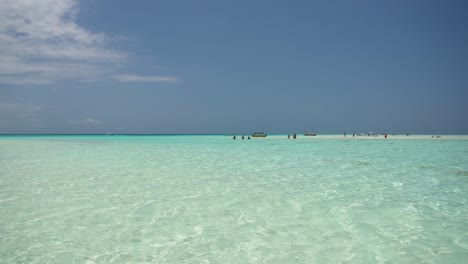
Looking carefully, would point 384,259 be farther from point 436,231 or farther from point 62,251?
point 62,251

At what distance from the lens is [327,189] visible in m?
9.73

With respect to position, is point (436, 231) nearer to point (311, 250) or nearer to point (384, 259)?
point (384, 259)

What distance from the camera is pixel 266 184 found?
34.9 ft

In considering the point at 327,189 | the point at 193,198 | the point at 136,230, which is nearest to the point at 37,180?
the point at 193,198

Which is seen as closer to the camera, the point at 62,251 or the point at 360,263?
the point at 360,263

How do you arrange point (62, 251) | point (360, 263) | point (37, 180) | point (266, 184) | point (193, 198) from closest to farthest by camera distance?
point (360, 263)
point (62, 251)
point (193, 198)
point (266, 184)
point (37, 180)

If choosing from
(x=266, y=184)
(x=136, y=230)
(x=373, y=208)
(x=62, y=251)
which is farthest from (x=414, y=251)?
(x=266, y=184)

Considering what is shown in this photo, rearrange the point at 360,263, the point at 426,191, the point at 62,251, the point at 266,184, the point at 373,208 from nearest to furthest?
the point at 360,263, the point at 62,251, the point at 373,208, the point at 426,191, the point at 266,184

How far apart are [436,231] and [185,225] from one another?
445 cm

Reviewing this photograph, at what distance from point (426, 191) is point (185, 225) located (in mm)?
7111

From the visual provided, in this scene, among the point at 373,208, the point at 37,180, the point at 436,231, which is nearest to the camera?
the point at 436,231

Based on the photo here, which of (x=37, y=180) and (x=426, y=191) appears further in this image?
(x=37, y=180)

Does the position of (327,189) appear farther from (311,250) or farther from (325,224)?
(311,250)

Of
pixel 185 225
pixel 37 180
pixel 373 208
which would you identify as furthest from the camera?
pixel 37 180
